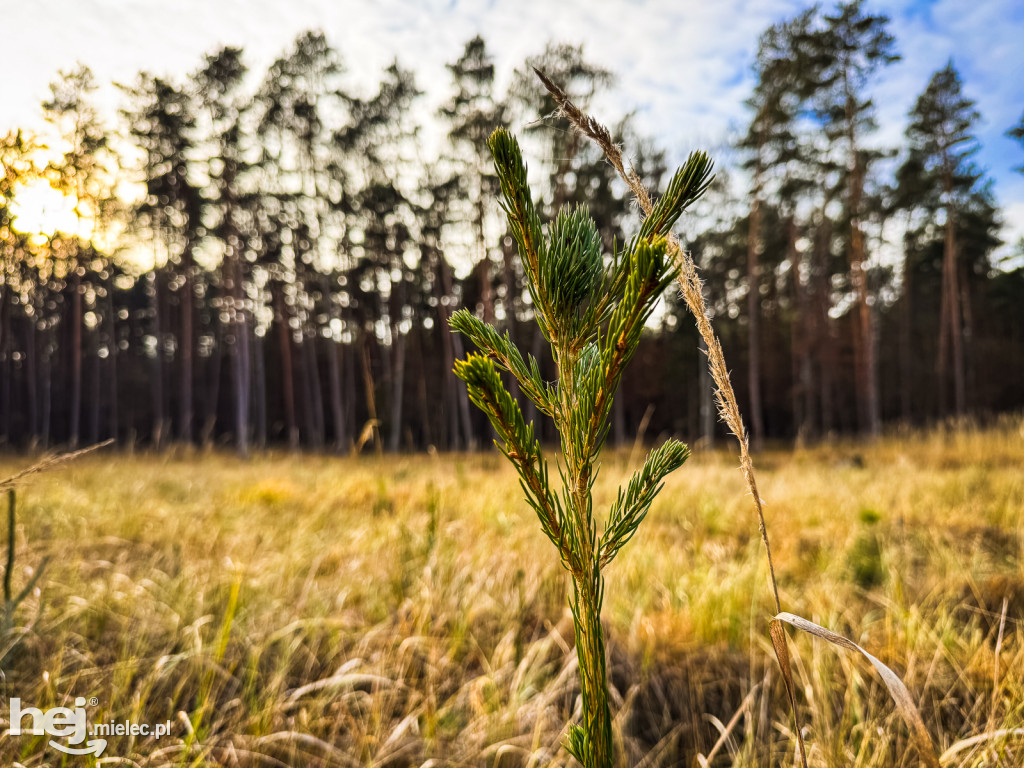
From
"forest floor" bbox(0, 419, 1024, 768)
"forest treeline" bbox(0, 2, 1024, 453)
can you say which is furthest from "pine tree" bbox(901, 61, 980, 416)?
"forest floor" bbox(0, 419, 1024, 768)

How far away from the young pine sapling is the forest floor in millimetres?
896

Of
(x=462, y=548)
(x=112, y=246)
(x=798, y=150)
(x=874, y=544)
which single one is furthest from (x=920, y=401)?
(x=112, y=246)

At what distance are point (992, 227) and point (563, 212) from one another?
30.1 m

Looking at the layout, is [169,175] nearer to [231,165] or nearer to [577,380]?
[231,165]

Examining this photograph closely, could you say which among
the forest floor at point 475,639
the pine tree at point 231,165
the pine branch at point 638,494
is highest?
the pine tree at point 231,165

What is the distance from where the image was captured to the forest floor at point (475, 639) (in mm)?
1450

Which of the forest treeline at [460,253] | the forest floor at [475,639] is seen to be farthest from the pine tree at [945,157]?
the forest floor at [475,639]

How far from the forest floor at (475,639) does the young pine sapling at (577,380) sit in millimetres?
896

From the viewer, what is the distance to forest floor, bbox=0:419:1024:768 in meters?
1.45

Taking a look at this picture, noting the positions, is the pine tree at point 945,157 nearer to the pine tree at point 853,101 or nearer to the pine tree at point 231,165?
the pine tree at point 853,101

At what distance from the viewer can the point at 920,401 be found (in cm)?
2688

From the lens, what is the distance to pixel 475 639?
6.75ft

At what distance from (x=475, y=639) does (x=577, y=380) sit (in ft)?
6.01

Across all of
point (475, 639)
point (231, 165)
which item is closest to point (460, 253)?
point (231, 165)
